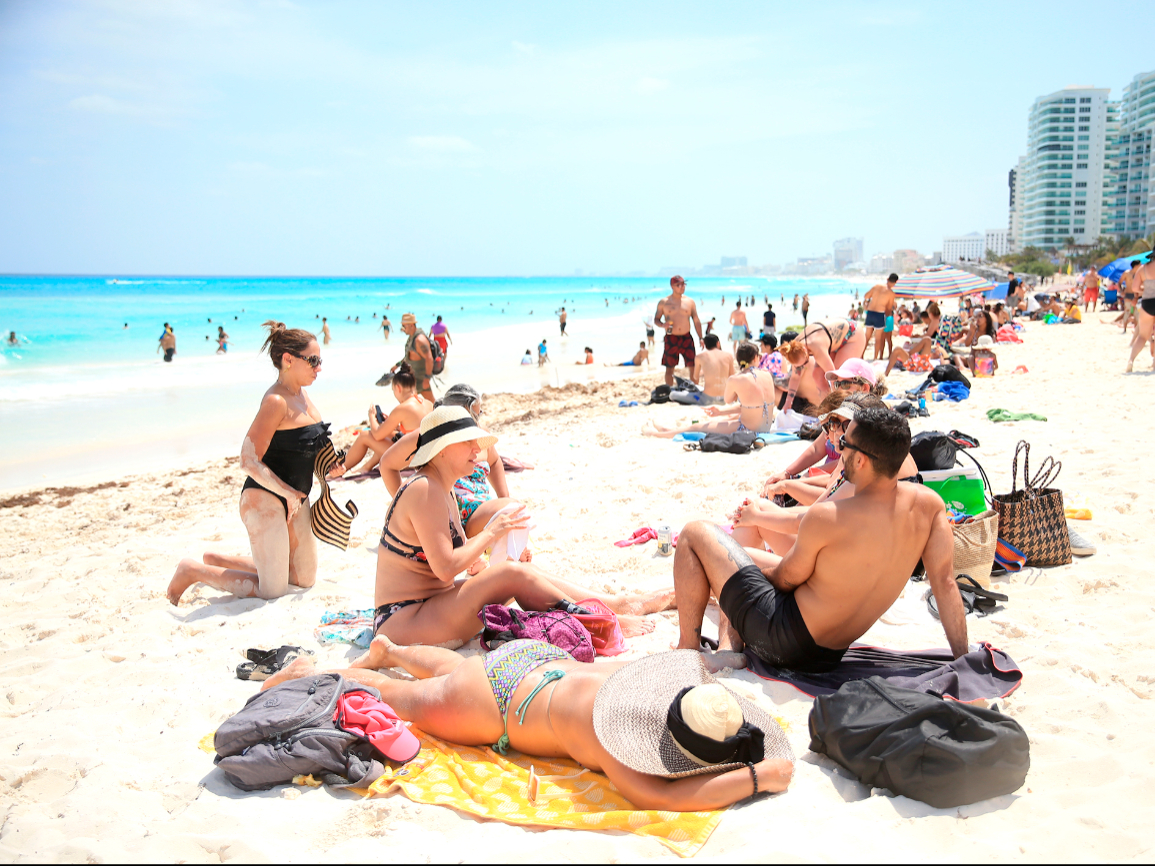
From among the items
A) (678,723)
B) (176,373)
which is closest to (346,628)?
(678,723)

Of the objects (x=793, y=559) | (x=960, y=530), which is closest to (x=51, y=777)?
(x=793, y=559)

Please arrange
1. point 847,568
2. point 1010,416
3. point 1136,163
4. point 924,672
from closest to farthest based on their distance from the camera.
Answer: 1. point 847,568
2. point 924,672
3. point 1010,416
4. point 1136,163

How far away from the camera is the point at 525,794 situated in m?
2.35

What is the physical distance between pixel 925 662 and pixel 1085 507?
98.1 inches

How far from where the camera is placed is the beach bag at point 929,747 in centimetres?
212

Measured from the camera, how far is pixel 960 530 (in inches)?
145

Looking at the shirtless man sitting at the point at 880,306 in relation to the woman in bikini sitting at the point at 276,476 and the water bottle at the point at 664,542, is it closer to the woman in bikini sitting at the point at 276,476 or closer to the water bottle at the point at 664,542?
the water bottle at the point at 664,542

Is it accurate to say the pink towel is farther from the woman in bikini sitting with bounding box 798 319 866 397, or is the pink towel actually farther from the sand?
the woman in bikini sitting with bounding box 798 319 866 397

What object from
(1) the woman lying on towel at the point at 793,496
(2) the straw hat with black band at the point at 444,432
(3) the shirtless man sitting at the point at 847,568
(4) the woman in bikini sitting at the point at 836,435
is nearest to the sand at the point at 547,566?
(3) the shirtless man sitting at the point at 847,568

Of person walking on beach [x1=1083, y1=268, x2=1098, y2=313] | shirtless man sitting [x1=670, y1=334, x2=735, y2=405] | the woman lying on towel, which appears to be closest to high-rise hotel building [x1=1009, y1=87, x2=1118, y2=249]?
person walking on beach [x1=1083, y1=268, x2=1098, y2=313]

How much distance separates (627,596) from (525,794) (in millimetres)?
1628

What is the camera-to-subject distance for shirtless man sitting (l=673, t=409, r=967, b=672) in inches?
108

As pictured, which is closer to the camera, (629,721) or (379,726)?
(629,721)

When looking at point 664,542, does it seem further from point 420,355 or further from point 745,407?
point 420,355
